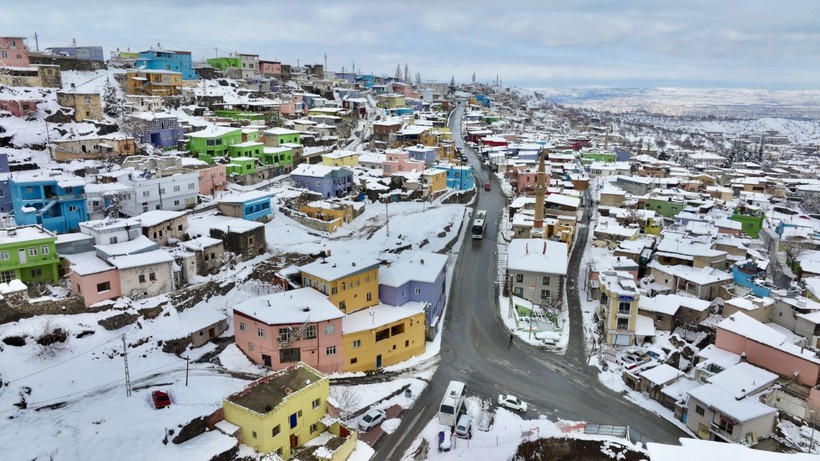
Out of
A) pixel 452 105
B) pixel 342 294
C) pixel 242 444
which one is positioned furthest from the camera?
pixel 452 105

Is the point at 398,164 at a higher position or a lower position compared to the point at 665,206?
higher

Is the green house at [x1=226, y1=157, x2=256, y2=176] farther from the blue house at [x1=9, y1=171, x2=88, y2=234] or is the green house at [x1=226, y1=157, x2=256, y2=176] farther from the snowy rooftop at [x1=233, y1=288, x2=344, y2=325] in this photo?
the snowy rooftop at [x1=233, y1=288, x2=344, y2=325]

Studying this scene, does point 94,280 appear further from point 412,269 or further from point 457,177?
point 457,177

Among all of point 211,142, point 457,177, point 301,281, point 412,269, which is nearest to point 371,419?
point 301,281

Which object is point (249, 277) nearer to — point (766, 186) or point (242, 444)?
point (242, 444)

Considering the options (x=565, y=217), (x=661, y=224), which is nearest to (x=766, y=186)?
(x=661, y=224)

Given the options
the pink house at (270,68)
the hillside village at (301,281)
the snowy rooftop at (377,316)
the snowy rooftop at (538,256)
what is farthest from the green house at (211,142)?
the pink house at (270,68)

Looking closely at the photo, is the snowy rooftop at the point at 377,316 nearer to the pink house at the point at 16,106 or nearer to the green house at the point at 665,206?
the green house at the point at 665,206
